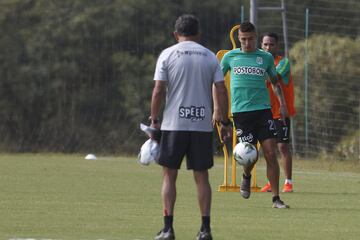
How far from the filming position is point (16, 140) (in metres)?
30.9

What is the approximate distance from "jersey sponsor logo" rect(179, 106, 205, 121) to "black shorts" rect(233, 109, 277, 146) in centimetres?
382

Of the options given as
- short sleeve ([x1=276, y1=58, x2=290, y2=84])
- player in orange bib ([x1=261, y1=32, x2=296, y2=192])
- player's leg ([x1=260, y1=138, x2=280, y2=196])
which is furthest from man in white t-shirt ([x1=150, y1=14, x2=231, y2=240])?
short sleeve ([x1=276, y1=58, x2=290, y2=84])

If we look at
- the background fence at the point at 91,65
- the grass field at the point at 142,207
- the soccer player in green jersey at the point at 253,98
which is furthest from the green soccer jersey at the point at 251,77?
the background fence at the point at 91,65

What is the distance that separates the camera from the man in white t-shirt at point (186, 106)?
1126 centimetres

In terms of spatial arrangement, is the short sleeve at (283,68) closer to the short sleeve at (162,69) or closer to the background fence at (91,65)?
the short sleeve at (162,69)

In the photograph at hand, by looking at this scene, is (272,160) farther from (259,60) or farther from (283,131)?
(283,131)

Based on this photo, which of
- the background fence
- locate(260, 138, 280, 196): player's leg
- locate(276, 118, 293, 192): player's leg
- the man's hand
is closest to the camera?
the man's hand

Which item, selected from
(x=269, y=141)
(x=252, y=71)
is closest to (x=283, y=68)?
(x=252, y=71)

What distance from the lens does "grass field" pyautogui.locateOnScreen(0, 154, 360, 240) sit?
11.7m

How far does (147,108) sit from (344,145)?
478 cm

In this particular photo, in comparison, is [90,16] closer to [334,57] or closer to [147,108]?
[147,108]

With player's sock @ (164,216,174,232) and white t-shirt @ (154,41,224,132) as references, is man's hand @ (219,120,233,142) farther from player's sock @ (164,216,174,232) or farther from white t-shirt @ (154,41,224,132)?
player's sock @ (164,216,174,232)

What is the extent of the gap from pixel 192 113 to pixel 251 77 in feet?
13.0

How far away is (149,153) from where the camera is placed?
1120 centimetres
